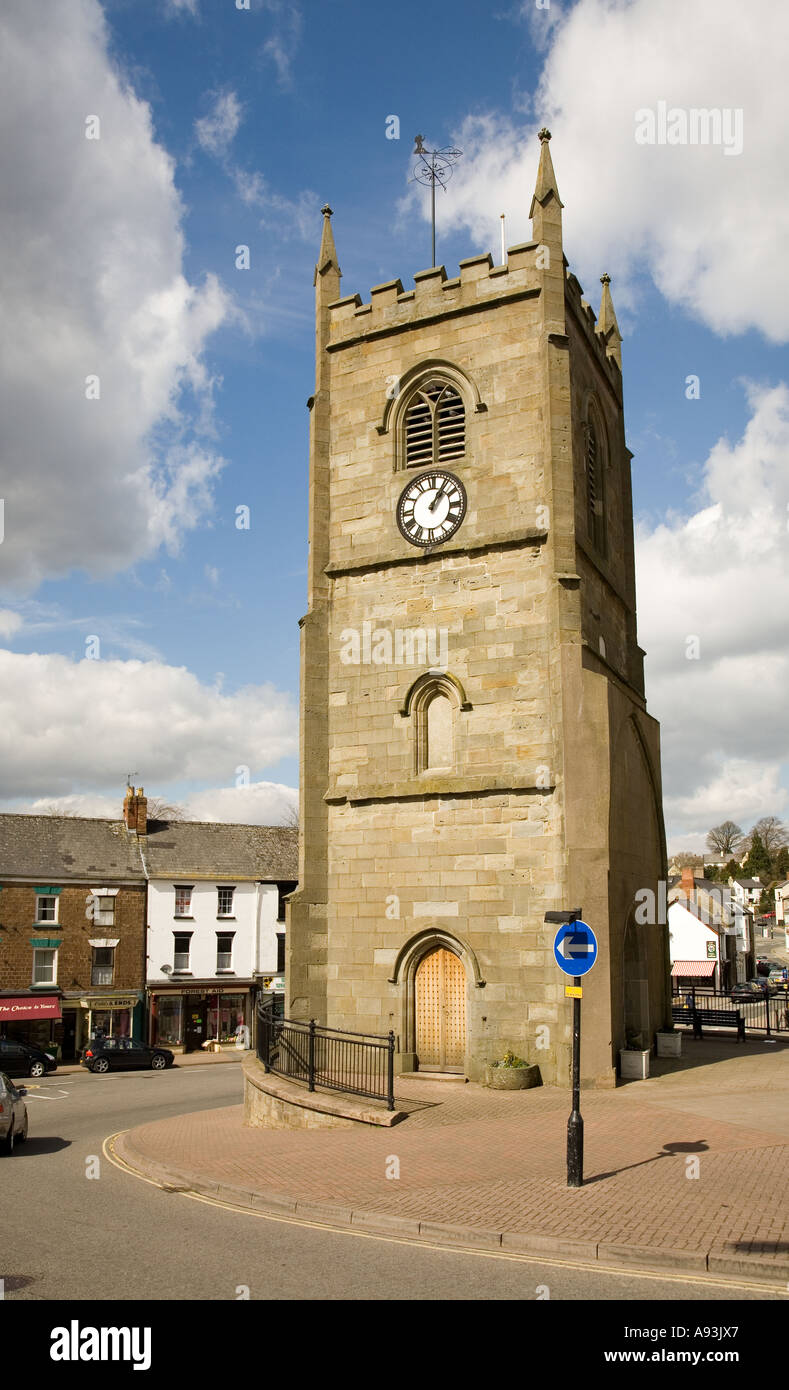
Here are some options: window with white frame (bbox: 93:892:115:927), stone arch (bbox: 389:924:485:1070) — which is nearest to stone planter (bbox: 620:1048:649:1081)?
stone arch (bbox: 389:924:485:1070)

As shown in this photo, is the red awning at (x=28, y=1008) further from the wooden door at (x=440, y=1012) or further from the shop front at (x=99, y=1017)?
the wooden door at (x=440, y=1012)

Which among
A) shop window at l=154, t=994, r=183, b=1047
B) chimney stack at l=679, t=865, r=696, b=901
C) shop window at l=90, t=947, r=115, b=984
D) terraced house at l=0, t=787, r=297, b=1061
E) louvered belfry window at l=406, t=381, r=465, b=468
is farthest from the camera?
chimney stack at l=679, t=865, r=696, b=901

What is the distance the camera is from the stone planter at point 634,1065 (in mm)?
17703

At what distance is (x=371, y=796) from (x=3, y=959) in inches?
1013

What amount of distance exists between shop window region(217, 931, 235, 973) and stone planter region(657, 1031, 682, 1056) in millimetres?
27906

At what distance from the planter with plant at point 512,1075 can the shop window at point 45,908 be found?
28.2m

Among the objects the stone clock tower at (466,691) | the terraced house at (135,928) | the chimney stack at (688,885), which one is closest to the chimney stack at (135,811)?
the terraced house at (135,928)

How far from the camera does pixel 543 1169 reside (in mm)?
11711

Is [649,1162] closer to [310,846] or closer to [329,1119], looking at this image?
[329,1119]

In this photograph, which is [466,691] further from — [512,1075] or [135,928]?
[135,928]

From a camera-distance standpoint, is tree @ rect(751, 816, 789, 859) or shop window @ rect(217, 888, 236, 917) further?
tree @ rect(751, 816, 789, 859)

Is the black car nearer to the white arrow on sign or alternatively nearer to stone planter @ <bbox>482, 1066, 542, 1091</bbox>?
stone planter @ <bbox>482, 1066, 542, 1091</bbox>

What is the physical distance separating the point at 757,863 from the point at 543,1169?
138278 millimetres

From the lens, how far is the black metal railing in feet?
57.4
